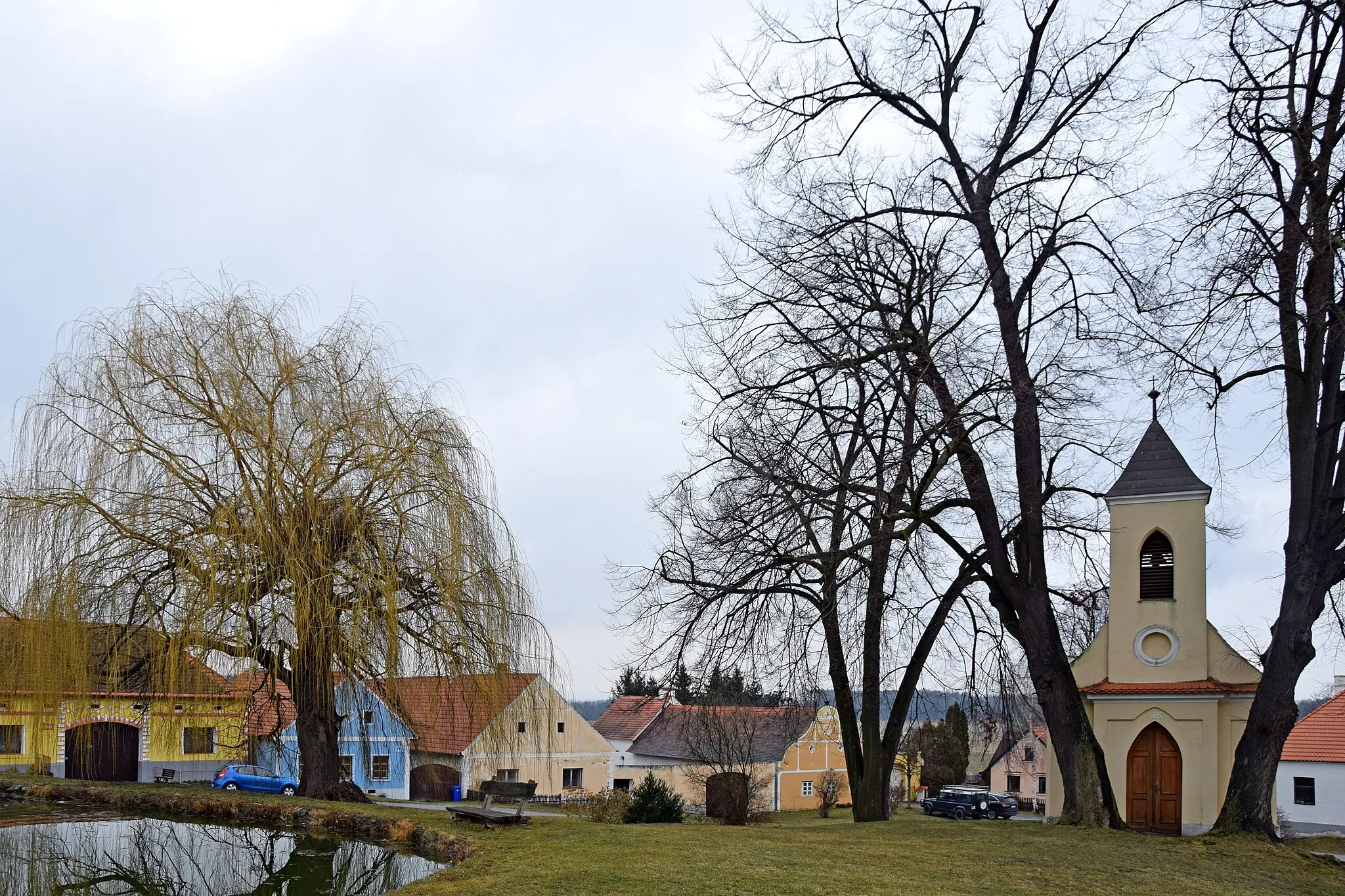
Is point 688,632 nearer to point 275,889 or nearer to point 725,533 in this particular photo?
point 725,533

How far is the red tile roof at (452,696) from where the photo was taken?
50.3ft

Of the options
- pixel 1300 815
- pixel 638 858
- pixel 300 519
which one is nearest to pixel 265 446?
pixel 300 519

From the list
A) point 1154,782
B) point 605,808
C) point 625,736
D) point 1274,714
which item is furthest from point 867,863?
point 625,736

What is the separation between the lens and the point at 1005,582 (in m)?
17.1

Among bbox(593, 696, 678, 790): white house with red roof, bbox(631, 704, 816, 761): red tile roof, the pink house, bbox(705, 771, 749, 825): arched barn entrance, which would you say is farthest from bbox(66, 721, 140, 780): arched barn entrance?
the pink house

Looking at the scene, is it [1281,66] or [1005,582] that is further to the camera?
[1005,582]

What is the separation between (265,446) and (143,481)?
1.78 m

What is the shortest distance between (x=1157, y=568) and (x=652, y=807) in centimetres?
1001

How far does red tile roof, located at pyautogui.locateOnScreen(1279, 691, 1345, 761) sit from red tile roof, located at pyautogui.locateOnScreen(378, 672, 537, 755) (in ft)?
100

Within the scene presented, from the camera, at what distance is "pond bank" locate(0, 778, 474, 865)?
12.5 metres

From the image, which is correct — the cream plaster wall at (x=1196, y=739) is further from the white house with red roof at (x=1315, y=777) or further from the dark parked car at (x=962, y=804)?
the dark parked car at (x=962, y=804)

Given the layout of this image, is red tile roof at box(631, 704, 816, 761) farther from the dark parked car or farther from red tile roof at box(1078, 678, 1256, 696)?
the dark parked car

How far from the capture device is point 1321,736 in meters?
36.0


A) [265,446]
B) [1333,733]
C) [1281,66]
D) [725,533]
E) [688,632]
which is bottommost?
[1333,733]
